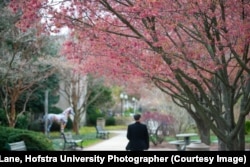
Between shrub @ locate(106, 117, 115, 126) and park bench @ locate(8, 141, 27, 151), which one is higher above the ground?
park bench @ locate(8, 141, 27, 151)

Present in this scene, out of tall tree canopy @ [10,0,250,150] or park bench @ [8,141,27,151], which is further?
park bench @ [8,141,27,151]

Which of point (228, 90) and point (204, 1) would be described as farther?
point (228, 90)

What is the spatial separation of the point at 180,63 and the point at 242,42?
7.06ft

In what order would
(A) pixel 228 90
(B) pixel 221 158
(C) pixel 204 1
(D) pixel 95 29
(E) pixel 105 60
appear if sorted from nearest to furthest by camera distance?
1. (B) pixel 221 158
2. (C) pixel 204 1
3. (D) pixel 95 29
4. (A) pixel 228 90
5. (E) pixel 105 60

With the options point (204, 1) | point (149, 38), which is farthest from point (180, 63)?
point (204, 1)

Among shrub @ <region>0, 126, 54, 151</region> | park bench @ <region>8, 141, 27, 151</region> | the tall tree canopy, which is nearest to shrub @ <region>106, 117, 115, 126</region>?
shrub @ <region>0, 126, 54, 151</region>

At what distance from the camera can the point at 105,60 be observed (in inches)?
511

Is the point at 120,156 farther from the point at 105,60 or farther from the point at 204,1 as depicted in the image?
the point at 105,60

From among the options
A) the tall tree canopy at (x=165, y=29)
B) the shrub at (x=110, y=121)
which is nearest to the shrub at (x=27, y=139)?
the tall tree canopy at (x=165, y=29)

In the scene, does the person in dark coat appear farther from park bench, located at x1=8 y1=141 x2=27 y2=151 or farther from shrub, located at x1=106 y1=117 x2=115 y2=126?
shrub, located at x1=106 y1=117 x2=115 y2=126

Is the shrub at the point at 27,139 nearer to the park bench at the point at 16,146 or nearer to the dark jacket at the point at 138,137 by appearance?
the park bench at the point at 16,146

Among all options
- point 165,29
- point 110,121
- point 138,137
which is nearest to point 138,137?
point 138,137

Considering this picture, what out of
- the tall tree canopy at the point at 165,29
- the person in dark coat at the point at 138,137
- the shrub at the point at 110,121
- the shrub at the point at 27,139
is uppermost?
the tall tree canopy at the point at 165,29

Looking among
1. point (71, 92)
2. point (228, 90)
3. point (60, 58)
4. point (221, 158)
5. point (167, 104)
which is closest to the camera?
point (221, 158)
